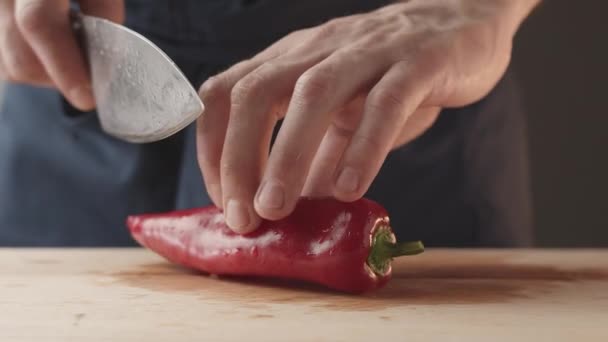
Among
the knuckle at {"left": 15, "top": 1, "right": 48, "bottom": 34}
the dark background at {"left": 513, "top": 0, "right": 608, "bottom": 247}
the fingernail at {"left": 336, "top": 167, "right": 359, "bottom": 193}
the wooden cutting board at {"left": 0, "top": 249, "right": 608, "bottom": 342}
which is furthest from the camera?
the dark background at {"left": 513, "top": 0, "right": 608, "bottom": 247}

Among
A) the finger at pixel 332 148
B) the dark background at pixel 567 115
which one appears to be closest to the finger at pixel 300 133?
the finger at pixel 332 148

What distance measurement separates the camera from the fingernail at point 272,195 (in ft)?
3.23

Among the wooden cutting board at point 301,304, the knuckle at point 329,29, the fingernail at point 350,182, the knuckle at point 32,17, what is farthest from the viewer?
the knuckle at point 32,17

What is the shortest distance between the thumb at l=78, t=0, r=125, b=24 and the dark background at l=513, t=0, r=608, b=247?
1.36m

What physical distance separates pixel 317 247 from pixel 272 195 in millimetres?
119

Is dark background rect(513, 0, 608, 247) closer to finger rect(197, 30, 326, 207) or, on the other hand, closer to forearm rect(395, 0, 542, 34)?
forearm rect(395, 0, 542, 34)

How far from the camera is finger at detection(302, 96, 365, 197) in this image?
1.13 metres

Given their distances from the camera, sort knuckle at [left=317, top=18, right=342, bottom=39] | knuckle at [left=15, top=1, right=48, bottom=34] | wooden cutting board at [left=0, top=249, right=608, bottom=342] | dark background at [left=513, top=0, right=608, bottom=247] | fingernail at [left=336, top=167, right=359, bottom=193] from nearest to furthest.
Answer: wooden cutting board at [left=0, top=249, right=608, bottom=342], fingernail at [left=336, top=167, right=359, bottom=193], knuckle at [left=317, top=18, right=342, bottom=39], knuckle at [left=15, top=1, right=48, bottom=34], dark background at [left=513, top=0, right=608, bottom=247]

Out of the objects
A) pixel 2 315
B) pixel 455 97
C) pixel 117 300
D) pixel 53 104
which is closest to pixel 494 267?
pixel 455 97

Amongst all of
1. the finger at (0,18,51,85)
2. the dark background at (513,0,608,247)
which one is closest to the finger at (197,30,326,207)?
the finger at (0,18,51,85)

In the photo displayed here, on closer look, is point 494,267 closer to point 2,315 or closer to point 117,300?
point 117,300

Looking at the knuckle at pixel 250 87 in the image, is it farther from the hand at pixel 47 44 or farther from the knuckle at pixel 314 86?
the hand at pixel 47 44

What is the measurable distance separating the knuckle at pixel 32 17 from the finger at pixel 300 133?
0.47 meters

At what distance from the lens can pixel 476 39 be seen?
44.9 inches
